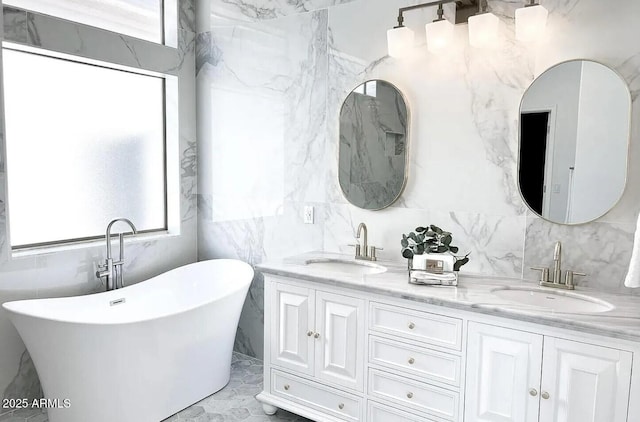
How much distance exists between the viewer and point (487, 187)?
2.50 m

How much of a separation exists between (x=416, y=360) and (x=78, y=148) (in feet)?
8.22

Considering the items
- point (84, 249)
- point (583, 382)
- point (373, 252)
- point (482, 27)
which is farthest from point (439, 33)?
point (84, 249)

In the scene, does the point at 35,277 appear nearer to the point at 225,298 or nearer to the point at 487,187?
the point at 225,298

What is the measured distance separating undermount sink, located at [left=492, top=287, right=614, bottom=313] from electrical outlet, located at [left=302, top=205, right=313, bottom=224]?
1.33 metres

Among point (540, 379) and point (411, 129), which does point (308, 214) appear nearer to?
point (411, 129)

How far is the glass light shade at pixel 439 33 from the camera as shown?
2.45 metres

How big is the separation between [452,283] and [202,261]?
6.88ft

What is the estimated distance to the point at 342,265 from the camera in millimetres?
2871

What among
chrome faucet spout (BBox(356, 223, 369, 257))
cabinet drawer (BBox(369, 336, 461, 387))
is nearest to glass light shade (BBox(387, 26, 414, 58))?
chrome faucet spout (BBox(356, 223, 369, 257))

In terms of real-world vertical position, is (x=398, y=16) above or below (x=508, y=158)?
above

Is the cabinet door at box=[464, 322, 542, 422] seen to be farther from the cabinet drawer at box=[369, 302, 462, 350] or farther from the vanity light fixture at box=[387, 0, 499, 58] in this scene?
the vanity light fixture at box=[387, 0, 499, 58]

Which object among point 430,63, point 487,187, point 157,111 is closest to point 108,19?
point 157,111

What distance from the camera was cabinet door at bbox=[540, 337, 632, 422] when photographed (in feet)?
5.68

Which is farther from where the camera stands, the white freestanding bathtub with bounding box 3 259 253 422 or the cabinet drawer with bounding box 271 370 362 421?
the cabinet drawer with bounding box 271 370 362 421
